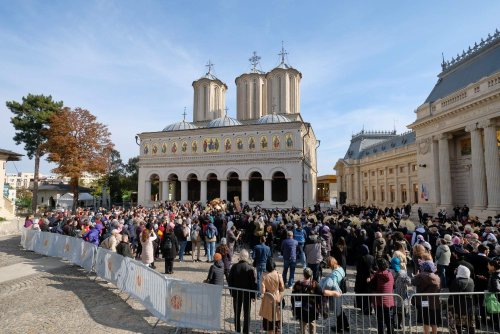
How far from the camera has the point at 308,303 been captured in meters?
5.75

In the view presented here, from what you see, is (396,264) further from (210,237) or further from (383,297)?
(210,237)

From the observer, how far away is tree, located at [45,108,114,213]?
34625 mm

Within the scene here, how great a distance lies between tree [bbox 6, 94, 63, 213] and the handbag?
136ft

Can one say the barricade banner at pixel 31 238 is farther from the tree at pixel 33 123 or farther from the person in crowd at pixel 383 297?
the tree at pixel 33 123

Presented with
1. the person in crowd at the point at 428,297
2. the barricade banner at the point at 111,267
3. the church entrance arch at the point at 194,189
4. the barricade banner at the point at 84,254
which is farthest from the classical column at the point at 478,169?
the church entrance arch at the point at 194,189

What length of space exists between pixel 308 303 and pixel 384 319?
1777 mm

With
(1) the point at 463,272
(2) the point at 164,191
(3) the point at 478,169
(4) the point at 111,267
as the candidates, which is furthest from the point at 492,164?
(2) the point at 164,191

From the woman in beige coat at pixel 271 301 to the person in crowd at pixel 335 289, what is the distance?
0.87 meters

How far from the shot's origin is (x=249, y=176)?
4081 cm

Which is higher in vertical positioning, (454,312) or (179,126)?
(179,126)

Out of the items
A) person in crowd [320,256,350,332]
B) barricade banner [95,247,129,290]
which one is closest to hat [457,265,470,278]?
person in crowd [320,256,350,332]

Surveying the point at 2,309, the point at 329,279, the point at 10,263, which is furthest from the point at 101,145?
the point at 329,279

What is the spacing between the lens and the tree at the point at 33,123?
121 ft

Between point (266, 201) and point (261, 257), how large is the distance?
3048cm
